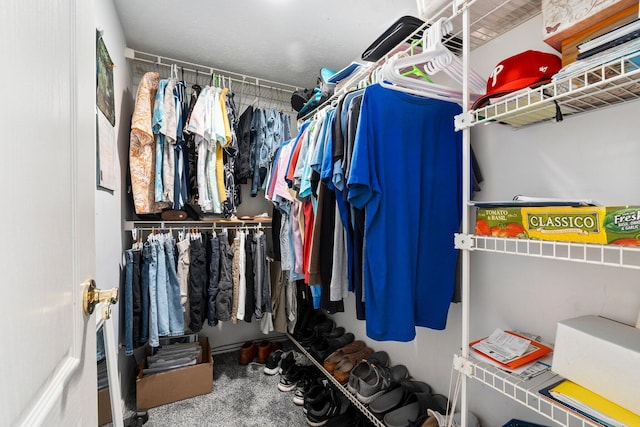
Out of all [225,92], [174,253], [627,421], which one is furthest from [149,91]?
[627,421]

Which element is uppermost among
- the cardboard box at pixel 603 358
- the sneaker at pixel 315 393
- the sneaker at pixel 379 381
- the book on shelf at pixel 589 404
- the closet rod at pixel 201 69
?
the closet rod at pixel 201 69

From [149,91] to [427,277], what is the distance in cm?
199

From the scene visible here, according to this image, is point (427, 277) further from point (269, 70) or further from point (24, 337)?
point (269, 70)

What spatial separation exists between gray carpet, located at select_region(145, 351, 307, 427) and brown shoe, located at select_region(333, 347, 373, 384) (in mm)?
307

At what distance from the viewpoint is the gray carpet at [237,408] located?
161 cm

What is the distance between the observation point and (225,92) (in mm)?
2117

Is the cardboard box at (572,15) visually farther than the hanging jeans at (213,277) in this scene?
No

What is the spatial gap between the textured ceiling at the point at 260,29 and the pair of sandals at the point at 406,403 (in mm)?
1998

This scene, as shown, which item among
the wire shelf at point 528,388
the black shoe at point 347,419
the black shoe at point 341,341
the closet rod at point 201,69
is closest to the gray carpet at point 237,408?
the black shoe at point 347,419

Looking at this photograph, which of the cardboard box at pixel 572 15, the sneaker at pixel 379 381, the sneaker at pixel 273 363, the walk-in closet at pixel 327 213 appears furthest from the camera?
the sneaker at pixel 273 363

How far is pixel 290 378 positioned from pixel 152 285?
1097 mm

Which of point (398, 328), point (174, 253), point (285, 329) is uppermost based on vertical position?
point (174, 253)

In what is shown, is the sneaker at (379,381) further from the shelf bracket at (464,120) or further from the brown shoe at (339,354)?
the shelf bracket at (464,120)

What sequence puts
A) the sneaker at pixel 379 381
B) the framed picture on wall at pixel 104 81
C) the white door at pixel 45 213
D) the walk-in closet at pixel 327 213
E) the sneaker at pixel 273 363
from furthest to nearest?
1. the sneaker at pixel 273 363
2. the sneaker at pixel 379 381
3. the framed picture on wall at pixel 104 81
4. the walk-in closet at pixel 327 213
5. the white door at pixel 45 213
